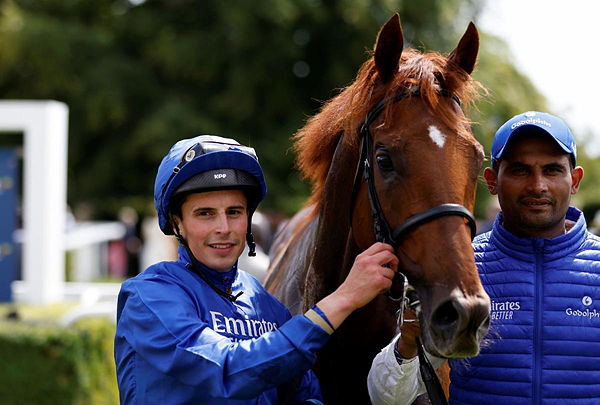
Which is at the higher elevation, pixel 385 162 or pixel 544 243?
pixel 385 162

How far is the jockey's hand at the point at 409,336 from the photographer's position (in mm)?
2150

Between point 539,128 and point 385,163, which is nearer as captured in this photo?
point 385,163

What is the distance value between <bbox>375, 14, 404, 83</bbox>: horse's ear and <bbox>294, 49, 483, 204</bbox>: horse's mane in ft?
0.09

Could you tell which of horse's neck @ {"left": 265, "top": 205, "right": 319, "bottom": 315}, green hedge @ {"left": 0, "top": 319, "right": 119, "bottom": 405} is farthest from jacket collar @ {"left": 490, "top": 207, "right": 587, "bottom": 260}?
green hedge @ {"left": 0, "top": 319, "right": 119, "bottom": 405}

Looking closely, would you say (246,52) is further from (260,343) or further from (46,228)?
(260,343)

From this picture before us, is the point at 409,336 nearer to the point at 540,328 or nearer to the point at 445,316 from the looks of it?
the point at 445,316

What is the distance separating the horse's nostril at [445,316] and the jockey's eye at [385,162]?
442 mm

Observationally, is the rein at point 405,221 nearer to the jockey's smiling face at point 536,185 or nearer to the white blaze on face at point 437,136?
the white blaze on face at point 437,136

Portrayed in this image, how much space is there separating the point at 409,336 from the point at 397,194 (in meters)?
0.40

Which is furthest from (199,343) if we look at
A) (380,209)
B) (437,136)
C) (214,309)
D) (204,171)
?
(437,136)

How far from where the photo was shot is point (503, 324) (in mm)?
2301

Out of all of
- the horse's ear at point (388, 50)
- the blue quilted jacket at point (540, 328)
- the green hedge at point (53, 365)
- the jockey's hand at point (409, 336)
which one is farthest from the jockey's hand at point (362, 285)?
the green hedge at point (53, 365)

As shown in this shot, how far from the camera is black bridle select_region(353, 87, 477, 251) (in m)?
2.01

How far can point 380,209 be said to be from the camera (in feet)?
7.22
